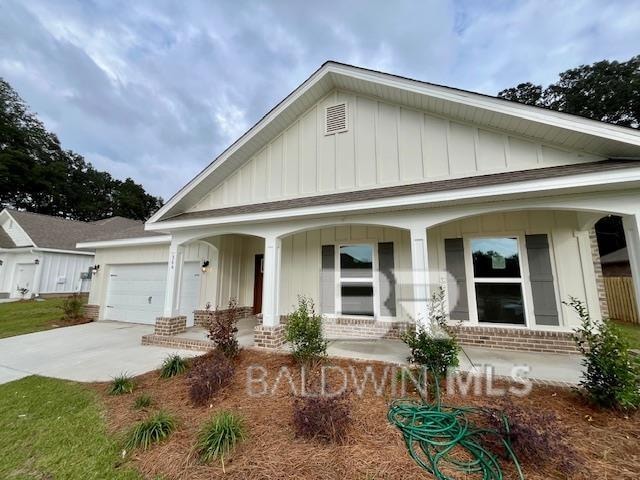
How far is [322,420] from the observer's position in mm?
2891

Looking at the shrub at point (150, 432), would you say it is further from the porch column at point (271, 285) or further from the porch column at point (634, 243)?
the porch column at point (634, 243)

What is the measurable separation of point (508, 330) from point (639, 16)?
63.9 ft

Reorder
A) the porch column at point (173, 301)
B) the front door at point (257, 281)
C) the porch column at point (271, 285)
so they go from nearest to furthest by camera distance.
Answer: the porch column at point (271, 285)
the porch column at point (173, 301)
the front door at point (257, 281)

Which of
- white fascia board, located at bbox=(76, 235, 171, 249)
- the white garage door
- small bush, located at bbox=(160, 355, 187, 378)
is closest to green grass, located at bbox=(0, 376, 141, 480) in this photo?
small bush, located at bbox=(160, 355, 187, 378)

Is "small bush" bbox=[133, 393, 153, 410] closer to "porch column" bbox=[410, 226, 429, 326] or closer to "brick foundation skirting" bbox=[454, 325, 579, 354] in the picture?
"porch column" bbox=[410, 226, 429, 326]

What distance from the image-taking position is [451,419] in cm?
307

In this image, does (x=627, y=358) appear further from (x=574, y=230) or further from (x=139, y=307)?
(x=139, y=307)

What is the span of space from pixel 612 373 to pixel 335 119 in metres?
6.95

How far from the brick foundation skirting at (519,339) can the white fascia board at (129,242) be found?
9579 millimetres

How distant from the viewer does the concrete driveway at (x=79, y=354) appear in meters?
5.30

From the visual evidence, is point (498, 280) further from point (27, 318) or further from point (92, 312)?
point (27, 318)

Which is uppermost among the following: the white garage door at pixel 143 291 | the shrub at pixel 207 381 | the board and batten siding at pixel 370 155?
the board and batten siding at pixel 370 155

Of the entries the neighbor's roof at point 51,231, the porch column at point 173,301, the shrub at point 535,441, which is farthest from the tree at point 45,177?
the shrub at point 535,441

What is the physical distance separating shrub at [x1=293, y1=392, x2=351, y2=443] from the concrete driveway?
3853 mm
